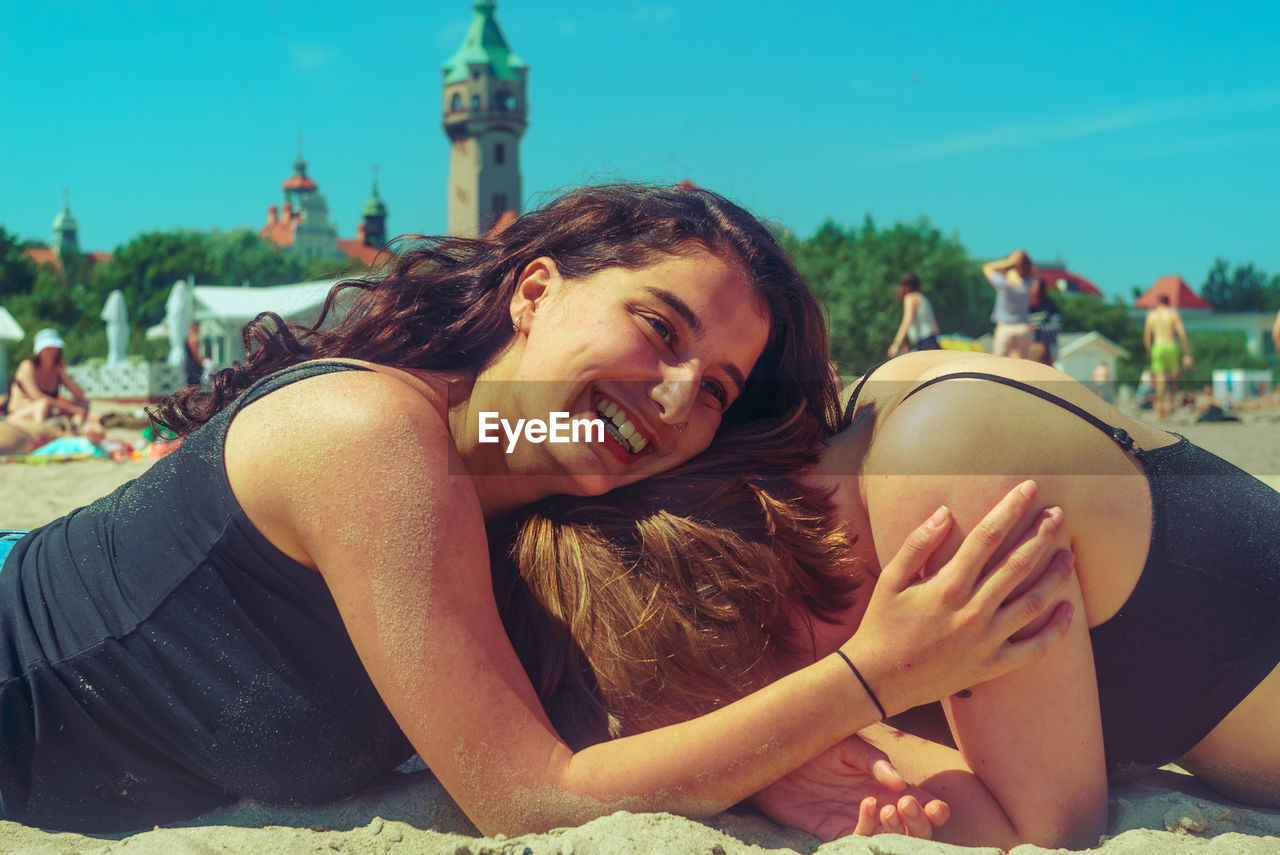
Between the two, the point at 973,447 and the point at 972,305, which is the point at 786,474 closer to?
the point at 973,447

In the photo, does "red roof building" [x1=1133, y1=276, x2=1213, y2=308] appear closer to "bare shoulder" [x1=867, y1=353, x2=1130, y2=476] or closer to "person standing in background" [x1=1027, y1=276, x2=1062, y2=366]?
"person standing in background" [x1=1027, y1=276, x2=1062, y2=366]

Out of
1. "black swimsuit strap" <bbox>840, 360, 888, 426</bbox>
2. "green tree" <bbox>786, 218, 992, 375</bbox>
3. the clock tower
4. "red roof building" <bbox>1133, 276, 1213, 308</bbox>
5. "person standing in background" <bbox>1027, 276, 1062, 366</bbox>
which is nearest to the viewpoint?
"black swimsuit strap" <bbox>840, 360, 888, 426</bbox>

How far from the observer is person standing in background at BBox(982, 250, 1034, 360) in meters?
11.8

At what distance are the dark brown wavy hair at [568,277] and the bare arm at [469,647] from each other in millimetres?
517

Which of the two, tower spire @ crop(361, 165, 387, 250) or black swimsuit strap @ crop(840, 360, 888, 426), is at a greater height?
tower spire @ crop(361, 165, 387, 250)

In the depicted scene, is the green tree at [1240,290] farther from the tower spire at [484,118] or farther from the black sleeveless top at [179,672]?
the black sleeveless top at [179,672]

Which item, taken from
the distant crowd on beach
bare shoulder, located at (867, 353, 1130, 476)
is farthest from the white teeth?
the distant crowd on beach

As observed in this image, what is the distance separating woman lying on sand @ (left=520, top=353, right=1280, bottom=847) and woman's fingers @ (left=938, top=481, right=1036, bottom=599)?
55mm

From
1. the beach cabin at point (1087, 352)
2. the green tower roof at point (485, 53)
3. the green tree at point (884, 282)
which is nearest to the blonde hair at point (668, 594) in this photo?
the green tree at point (884, 282)

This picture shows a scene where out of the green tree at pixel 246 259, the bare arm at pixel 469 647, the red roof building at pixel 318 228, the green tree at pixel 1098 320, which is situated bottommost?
the bare arm at pixel 469 647

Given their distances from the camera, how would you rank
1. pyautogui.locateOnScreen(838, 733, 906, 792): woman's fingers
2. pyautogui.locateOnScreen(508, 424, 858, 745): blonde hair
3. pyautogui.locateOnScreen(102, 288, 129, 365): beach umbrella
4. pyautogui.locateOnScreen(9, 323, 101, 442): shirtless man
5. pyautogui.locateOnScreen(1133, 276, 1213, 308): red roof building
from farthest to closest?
pyautogui.locateOnScreen(1133, 276, 1213, 308): red roof building < pyautogui.locateOnScreen(102, 288, 129, 365): beach umbrella < pyautogui.locateOnScreen(9, 323, 101, 442): shirtless man < pyautogui.locateOnScreen(508, 424, 858, 745): blonde hair < pyautogui.locateOnScreen(838, 733, 906, 792): woman's fingers

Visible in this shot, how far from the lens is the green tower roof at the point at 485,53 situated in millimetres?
81250

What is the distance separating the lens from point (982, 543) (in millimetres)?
1842

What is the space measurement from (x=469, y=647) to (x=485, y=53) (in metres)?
86.0
